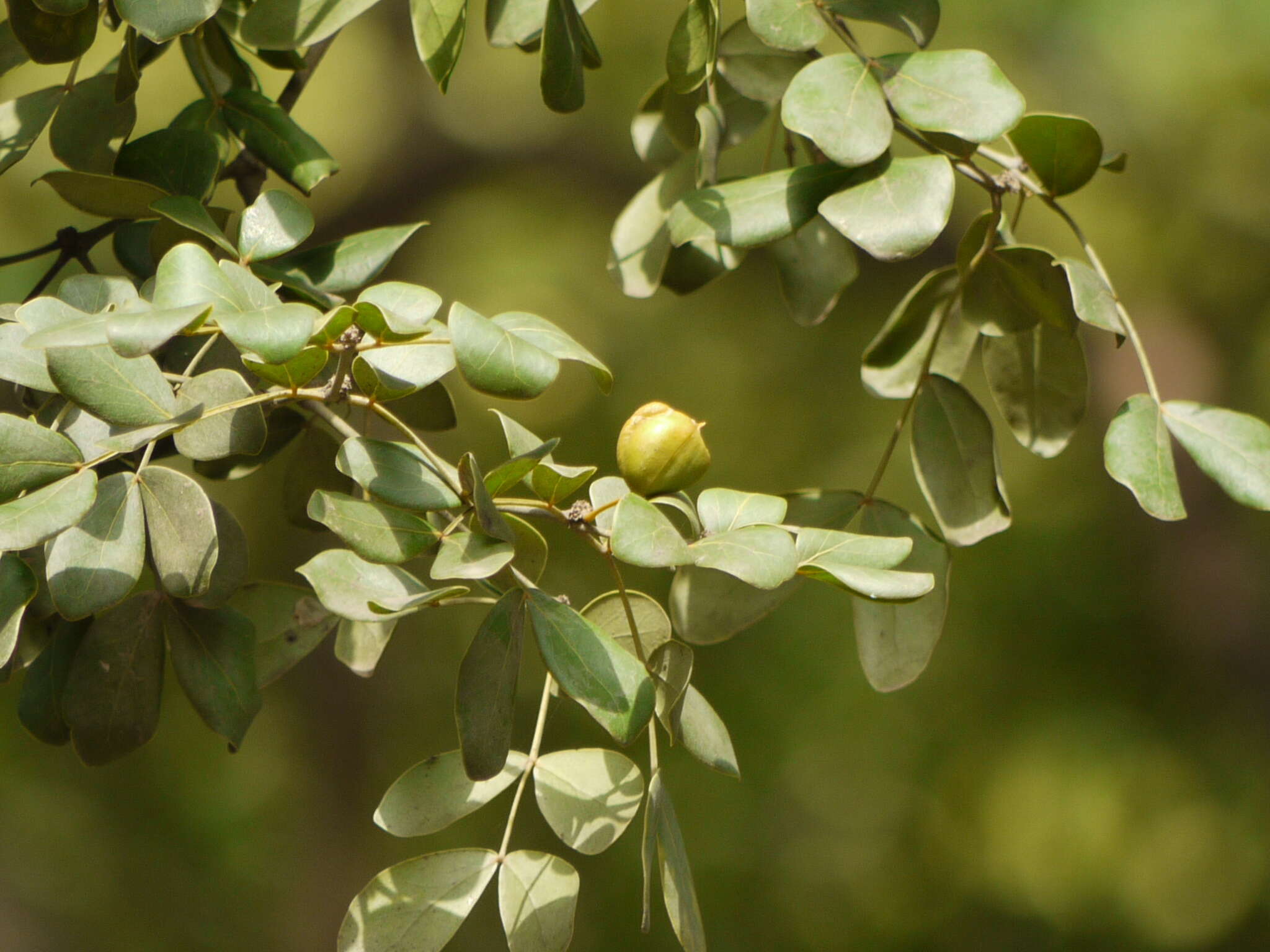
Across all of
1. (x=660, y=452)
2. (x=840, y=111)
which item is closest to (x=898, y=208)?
(x=840, y=111)

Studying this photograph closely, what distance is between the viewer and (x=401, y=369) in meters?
0.47

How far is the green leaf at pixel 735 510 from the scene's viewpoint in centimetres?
47

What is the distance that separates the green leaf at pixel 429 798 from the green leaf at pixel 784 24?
14.0 inches

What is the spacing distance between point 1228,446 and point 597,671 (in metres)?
0.35

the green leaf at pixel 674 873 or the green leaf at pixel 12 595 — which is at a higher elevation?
the green leaf at pixel 12 595

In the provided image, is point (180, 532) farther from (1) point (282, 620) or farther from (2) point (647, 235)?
(2) point (647, 235)

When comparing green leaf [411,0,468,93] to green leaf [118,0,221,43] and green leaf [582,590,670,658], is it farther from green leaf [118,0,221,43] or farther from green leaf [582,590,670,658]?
green leaf [582,590,670,658]

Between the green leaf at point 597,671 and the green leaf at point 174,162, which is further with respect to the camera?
the green leaf at point 174,162

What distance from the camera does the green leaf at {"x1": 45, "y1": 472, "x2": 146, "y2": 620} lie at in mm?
419

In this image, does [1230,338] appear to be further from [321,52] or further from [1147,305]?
[321,52]

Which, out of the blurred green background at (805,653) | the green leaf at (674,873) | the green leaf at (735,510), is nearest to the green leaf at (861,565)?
the green leaf at (735,510)

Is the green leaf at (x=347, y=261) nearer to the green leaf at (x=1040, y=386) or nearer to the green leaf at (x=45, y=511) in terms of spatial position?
the green leaf at (x=45, y=511)

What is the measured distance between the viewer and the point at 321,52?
66cm

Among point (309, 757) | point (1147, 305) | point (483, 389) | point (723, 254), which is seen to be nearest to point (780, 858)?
point (309, 757)
